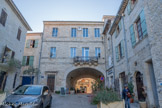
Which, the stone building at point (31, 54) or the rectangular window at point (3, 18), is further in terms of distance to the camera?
the stone building at point (31, 54)

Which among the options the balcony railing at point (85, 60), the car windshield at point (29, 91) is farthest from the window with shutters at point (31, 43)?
the car windshield at point (29, 91)

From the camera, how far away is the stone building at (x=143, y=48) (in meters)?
6.25

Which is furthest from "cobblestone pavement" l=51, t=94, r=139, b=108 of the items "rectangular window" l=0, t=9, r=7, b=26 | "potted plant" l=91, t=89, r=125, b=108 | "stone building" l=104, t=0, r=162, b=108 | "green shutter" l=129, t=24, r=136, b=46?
"rectangular window" l=0, t=9, r=7, b=26

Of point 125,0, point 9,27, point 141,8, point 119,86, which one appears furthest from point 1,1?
point 119,86

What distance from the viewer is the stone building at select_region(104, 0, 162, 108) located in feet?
20.5

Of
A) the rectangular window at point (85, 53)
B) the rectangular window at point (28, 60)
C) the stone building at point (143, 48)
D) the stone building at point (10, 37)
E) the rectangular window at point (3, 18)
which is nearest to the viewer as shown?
the stone building at point (143, 48)

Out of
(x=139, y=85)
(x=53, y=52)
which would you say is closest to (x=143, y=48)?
(x=139, y=85)

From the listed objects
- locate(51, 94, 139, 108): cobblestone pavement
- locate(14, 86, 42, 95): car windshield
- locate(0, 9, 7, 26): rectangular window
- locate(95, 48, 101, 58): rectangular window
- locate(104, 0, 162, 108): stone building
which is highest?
locate(0, 9, 7, 26): rectangular window

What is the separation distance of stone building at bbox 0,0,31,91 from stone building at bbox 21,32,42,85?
133 inches

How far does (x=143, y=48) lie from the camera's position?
7551 mm

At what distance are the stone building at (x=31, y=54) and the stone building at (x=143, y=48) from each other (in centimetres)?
1336

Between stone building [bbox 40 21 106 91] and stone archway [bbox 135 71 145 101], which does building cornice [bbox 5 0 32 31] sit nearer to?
stone building [bbox 40 21 106 91]

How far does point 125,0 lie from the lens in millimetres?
10250

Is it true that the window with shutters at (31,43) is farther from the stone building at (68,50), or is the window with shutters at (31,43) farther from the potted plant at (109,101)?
the potted plant at (109,101)
